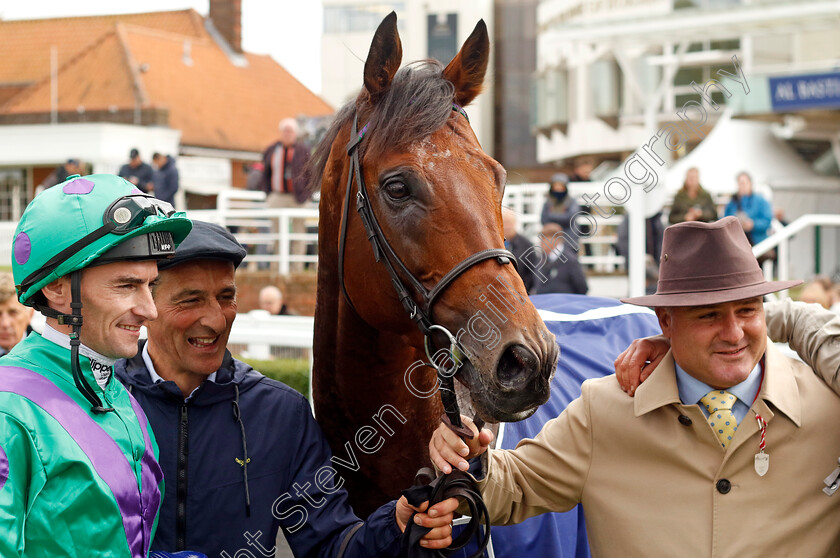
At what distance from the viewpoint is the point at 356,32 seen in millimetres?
32406

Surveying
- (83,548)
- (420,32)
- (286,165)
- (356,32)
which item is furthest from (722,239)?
(356,32)

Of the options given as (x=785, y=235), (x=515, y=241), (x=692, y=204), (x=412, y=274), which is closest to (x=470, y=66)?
(x=412, y=274)

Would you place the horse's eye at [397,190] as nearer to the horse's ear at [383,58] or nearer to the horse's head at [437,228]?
the horse's head at [437,228]

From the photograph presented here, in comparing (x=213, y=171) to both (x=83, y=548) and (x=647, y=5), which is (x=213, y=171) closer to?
(x=647, y=5)

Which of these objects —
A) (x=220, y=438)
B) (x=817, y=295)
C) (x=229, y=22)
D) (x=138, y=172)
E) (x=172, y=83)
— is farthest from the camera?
(x=229, y=22)

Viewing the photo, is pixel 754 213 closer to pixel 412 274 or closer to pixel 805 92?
pixel 805 92

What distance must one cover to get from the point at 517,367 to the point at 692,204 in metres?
6.60

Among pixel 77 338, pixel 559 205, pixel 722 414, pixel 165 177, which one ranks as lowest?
pixel 722 414

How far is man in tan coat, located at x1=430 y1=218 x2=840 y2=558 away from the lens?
210 centimetres

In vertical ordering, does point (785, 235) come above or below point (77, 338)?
above

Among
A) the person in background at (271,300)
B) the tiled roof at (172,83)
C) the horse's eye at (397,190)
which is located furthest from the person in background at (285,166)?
the tiled roof at (172,83)

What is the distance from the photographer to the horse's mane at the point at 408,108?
2.19 metres

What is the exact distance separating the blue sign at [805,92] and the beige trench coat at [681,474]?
11903 millimetres

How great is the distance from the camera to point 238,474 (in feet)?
7.59
